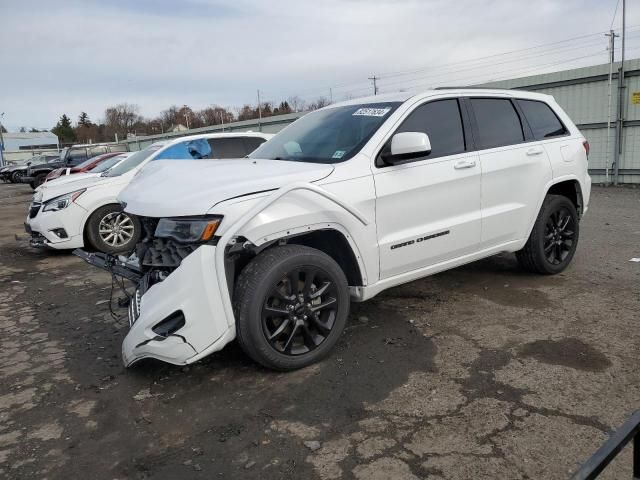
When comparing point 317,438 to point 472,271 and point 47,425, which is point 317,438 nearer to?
point 47,425

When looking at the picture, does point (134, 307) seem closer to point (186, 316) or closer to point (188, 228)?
point (186, 316)

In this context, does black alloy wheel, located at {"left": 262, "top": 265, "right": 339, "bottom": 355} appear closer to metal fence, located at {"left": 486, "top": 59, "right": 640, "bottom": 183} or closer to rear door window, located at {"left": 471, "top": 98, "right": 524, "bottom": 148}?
rear door window, located at {"left": 471, "top": 98, "right": 524, "bottom": 148}

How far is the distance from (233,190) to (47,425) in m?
1.72

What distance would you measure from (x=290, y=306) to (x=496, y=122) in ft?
8.82

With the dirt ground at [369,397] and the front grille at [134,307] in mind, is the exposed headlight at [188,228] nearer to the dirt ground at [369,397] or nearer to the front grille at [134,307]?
the front grille at [134,307]

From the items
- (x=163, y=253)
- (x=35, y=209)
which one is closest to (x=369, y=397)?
(x=163, y=253)

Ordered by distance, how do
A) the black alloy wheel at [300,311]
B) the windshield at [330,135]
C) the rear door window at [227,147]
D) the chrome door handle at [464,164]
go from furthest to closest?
the rear door window at [227,147] → the chrome door handle at [464,164] → the windshield at [330,135] → the black alloy wheel at [300,311]

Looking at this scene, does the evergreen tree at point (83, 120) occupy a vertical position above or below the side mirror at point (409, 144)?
above

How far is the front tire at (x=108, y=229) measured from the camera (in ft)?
24.8

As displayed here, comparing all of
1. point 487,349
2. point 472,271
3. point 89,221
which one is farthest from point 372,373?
point 89,221

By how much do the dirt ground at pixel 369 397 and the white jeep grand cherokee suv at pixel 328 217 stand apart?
31 cm

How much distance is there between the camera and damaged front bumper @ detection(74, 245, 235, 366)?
2975mm

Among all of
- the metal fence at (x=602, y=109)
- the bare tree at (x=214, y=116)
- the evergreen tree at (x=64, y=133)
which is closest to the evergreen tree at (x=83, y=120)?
the evergreen tree at (x=64, y=133)

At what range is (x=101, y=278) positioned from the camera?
6.31 meters
